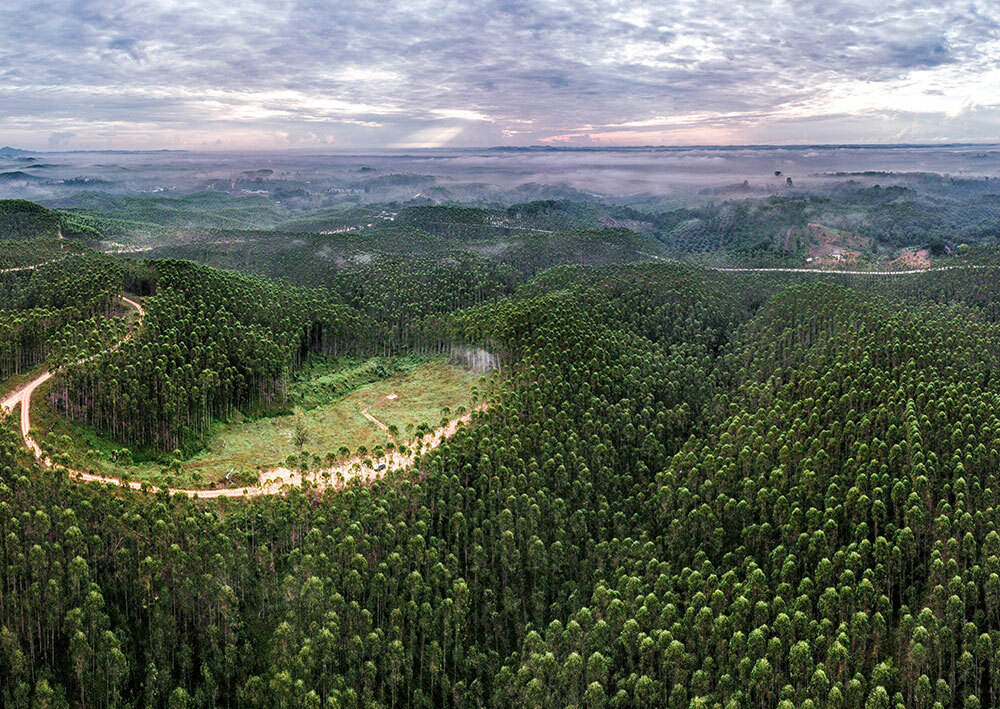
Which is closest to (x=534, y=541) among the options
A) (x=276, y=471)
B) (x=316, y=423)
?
(x=276, y=471)

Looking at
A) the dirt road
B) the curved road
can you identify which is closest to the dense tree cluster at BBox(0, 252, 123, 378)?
the curved road

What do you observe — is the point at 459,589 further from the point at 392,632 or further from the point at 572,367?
the point at 572,367

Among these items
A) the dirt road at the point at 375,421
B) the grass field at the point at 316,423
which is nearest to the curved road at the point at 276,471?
the grass field at the point at 316,423

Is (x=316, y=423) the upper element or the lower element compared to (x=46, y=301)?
lower

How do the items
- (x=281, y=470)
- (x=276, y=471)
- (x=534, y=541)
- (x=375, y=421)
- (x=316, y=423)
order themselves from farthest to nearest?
(x=316, y=423)
(x=375, y=421)
(x=281, y=470)
(x=276, y=471)
(x=534, y=541)

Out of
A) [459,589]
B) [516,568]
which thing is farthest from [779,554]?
[459,589]

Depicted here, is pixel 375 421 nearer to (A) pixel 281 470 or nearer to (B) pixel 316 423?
(B) pixel 316 423

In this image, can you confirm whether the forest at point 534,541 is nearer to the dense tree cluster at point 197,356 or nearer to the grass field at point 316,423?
the dense tree cluster at point 197,356
